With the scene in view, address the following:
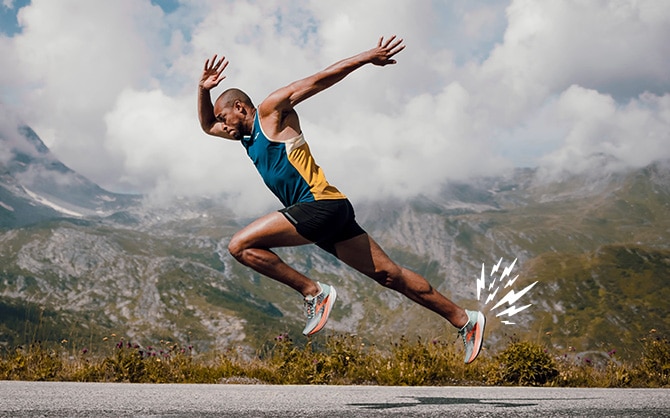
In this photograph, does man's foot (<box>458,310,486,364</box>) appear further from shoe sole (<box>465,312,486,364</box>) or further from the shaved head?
the shaved head

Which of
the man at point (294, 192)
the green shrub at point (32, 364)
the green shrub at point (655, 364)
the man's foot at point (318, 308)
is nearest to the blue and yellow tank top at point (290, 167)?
the man at point (294, 192)

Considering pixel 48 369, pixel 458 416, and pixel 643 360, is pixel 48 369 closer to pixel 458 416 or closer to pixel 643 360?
pixel 458 416

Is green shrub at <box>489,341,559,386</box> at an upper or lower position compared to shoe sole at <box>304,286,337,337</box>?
lower

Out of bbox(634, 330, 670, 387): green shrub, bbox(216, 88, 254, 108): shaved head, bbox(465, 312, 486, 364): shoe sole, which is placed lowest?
bbox(634, 330, 670, 387): green shrub

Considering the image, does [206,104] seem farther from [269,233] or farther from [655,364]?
[655,364]

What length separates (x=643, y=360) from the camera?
34.9ft

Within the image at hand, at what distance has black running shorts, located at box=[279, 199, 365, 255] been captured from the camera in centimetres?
570

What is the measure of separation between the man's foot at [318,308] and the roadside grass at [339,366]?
295cm

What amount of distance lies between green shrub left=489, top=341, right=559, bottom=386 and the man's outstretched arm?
6273mm

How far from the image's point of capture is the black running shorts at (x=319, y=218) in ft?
18.7

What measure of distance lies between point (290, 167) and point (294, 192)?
0.27m

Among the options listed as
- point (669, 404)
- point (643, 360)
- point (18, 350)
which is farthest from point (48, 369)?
point (643, 360)

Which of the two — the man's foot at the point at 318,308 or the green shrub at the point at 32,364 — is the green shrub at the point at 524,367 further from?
the green shrub at the point at 32,364

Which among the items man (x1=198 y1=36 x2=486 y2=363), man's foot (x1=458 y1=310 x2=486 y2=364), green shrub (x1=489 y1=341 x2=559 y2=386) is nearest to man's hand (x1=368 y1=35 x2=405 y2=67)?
man (x1=198 y1=36 x2=486 y2=363)
